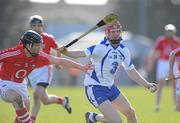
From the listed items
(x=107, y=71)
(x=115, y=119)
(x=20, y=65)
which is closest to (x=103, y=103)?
(x=115, y=119)

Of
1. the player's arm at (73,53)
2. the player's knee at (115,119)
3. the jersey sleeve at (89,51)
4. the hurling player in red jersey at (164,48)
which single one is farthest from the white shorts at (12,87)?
the hurling player in red jersey at (164,48)

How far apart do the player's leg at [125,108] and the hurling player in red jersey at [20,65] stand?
115cm

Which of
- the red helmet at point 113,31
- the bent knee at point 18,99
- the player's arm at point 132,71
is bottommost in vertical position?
the bent knee at point 18,99

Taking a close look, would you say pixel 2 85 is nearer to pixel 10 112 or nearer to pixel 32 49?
pixel 32 49

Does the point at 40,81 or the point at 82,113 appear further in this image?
the point at 82,113

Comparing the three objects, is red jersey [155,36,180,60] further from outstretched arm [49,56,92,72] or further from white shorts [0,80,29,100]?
outstretched arm [49,56,92,72]

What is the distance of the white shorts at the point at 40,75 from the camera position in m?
16.1

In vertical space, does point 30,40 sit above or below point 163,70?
below

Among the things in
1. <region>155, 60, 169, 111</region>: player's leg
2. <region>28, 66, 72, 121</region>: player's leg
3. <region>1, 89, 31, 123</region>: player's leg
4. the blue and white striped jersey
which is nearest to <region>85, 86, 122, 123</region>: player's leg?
the blue and white striped jersey

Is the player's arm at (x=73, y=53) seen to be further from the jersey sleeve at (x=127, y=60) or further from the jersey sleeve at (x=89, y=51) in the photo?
the jersey sleeve at (x=127, y=60)

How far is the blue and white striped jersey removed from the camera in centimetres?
1314

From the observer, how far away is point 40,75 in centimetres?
1619

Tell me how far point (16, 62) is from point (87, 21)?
7421 cm

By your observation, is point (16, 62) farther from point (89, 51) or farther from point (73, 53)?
point (89, 51)
